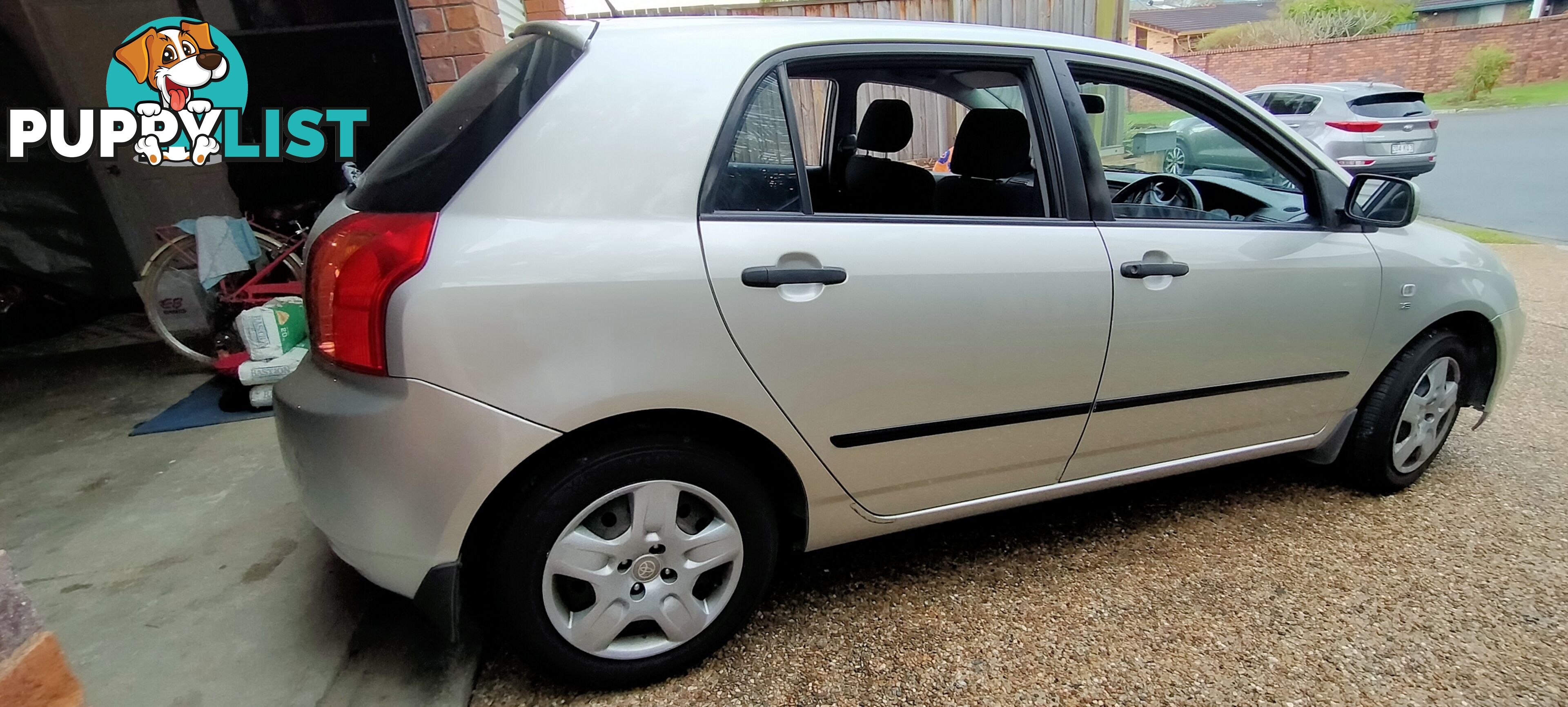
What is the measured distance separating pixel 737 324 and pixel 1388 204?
7.33ft

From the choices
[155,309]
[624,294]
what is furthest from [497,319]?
[155,309]

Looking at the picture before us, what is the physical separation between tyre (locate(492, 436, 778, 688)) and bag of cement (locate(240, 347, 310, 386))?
2.64 m

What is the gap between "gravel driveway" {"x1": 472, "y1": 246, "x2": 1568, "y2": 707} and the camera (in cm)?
186

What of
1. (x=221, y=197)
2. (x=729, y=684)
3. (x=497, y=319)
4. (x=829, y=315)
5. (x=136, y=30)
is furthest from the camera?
(x=221, y=197)

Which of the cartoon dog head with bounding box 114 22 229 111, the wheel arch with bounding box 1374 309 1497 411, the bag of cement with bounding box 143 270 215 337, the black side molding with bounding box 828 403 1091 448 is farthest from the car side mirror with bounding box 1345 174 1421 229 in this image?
the cartoon dog head with bounding box 114 22 229 111

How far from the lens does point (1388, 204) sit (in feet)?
7.98

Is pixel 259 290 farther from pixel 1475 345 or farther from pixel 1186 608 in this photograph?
pixel 1475 345

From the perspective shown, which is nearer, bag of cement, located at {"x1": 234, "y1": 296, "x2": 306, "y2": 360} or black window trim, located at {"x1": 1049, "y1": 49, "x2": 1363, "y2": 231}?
black window trim, located at {"x1": 1049, "y1": 49, "x2": 1363, "y2": 231}

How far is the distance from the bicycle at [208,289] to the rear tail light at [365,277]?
3291 millimetres

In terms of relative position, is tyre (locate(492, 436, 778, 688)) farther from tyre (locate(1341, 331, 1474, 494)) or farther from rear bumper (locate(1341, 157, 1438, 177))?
rear bumper (locate(1341, 157, 1438, 177))

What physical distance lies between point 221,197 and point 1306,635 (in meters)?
6.93

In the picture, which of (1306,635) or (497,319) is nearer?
(497,319)

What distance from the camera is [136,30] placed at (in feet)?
16.3

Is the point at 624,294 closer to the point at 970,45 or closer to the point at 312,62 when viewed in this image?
the point at 970,45
